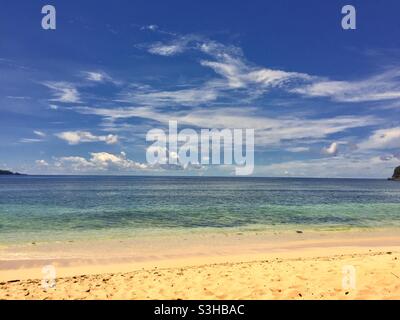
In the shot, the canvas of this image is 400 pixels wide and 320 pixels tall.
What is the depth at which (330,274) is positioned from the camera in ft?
42.0

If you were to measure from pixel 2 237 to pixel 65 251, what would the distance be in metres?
7.88

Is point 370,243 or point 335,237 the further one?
point 335,237

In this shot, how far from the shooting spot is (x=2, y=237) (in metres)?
24.3

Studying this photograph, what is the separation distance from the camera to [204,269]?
47.2 ft

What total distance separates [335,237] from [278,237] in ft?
13.5

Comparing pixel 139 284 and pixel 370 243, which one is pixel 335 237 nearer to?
pixel 370 243

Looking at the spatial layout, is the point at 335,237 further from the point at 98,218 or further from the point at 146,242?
the point at 98,218

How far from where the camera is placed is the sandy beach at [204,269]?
434 inches

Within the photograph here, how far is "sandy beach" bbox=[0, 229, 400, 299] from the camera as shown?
1103cm
